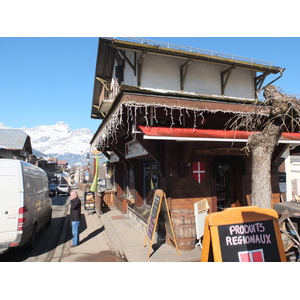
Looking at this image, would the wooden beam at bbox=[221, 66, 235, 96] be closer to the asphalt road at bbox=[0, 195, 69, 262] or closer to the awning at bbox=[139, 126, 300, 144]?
the awning at bbox=[139, 126, 300, 144]

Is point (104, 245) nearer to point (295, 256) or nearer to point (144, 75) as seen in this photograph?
point (295, 256)

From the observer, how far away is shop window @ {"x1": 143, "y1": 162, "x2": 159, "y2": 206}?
8421mm

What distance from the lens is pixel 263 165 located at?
3.52 meters

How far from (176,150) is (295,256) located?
3.67m

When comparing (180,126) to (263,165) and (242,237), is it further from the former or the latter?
(242,237)

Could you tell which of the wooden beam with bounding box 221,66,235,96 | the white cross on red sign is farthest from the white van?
the wooden beam with bounding box 221,66,235,96

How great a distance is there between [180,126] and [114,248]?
4.23 meters

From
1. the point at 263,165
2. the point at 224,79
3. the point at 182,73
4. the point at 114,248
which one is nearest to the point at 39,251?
the point at 114,248

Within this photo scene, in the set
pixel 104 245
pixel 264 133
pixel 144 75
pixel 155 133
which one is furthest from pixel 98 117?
pixel 264 133

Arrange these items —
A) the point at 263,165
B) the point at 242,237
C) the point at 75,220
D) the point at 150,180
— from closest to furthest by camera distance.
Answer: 1. the point at 242,237
2. the point at 263,165
3. the point at 75,220
4. the point at 150,180

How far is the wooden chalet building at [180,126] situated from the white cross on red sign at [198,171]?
0.03 meters

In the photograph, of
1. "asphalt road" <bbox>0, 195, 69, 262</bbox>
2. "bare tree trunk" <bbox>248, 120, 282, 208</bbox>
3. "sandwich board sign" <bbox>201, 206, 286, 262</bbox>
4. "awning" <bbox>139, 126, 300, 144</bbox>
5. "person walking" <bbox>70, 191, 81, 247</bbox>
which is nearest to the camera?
"sandwich board sign" <bbox>201, 206, 286, 262</bbox>

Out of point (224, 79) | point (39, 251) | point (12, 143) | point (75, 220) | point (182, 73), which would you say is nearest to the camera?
point (39, 251)

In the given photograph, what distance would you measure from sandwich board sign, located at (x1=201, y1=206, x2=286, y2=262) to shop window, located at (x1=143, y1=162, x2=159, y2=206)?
17.1ft
